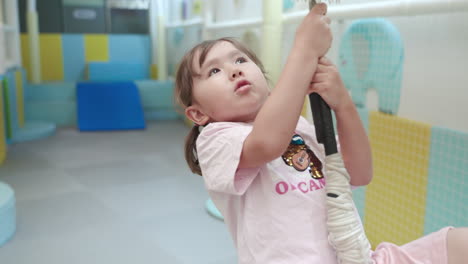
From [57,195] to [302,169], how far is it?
5.36 ft

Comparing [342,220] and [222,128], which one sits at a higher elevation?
[222,128]

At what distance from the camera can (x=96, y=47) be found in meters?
4.58

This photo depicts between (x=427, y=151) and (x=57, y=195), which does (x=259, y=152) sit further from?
(x=57, y=195)

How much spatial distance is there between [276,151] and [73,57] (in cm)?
423

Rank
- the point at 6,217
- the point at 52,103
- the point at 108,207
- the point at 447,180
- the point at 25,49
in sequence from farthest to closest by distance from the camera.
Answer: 1. the point at 25,49
2. the point at 52,103
3. the point at 108,207
4. the point at 6,217
5. the point at 447,180

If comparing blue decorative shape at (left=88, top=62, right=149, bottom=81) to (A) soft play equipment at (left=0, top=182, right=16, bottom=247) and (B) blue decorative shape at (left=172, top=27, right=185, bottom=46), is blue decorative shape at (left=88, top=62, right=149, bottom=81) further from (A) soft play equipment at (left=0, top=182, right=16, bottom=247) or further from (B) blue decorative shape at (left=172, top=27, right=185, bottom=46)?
(A) soft play equipment at (left=0, top=182, right=16, bottom=247)

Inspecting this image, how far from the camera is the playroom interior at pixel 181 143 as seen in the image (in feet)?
3.92

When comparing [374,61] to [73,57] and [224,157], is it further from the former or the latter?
[73,57]

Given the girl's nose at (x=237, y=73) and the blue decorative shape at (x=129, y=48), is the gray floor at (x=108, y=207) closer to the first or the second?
the girl's nose at (x=237, y=73)

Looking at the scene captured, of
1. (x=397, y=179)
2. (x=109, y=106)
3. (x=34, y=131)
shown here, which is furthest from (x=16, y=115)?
(x=397, y=179)

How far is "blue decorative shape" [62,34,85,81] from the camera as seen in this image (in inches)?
175

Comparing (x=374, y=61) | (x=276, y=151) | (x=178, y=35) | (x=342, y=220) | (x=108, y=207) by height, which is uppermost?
(x=178, y=35)

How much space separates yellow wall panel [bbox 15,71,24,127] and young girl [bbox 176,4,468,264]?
2849mm

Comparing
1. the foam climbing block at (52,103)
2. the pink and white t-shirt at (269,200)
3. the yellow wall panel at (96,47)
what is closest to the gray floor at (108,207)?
the foam climbing block at (52,103)
